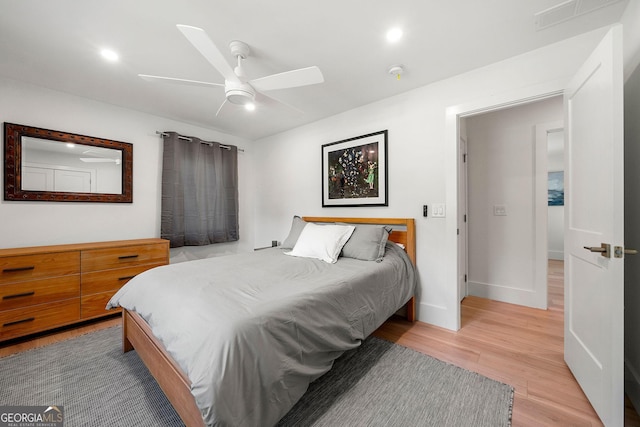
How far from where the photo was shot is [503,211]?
3053 mm

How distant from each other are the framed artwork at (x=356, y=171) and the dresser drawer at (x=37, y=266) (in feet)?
8.94

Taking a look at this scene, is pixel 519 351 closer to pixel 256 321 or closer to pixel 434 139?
pixel 434 139

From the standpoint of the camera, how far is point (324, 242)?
2.48 m

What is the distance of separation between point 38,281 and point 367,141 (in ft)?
11.5

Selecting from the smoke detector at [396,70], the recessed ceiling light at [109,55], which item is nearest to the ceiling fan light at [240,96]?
the recessed ceiling light at [109,55]

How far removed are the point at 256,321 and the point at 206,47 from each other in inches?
60.5

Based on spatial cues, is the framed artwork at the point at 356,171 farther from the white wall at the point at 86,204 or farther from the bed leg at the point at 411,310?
the white wall at the point at 86,204

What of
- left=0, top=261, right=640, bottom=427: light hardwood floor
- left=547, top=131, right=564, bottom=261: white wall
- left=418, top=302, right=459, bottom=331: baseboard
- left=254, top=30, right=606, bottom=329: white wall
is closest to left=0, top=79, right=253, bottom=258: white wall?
left=0, top=261, right=640, bottom=427: light hardwood floor

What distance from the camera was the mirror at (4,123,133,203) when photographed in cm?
240

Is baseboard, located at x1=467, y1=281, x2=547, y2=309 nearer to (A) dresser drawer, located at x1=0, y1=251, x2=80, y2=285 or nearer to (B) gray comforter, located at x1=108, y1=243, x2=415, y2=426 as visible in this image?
(B) gray comforter, located at x1=108, y1=243, x2=415, y2=426

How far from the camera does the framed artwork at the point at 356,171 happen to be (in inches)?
112

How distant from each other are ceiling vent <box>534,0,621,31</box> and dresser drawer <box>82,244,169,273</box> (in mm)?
3939

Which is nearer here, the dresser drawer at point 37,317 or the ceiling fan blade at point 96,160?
the dresser drawer at point 37,317

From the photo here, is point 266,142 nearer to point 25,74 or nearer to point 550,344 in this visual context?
point 25,74
